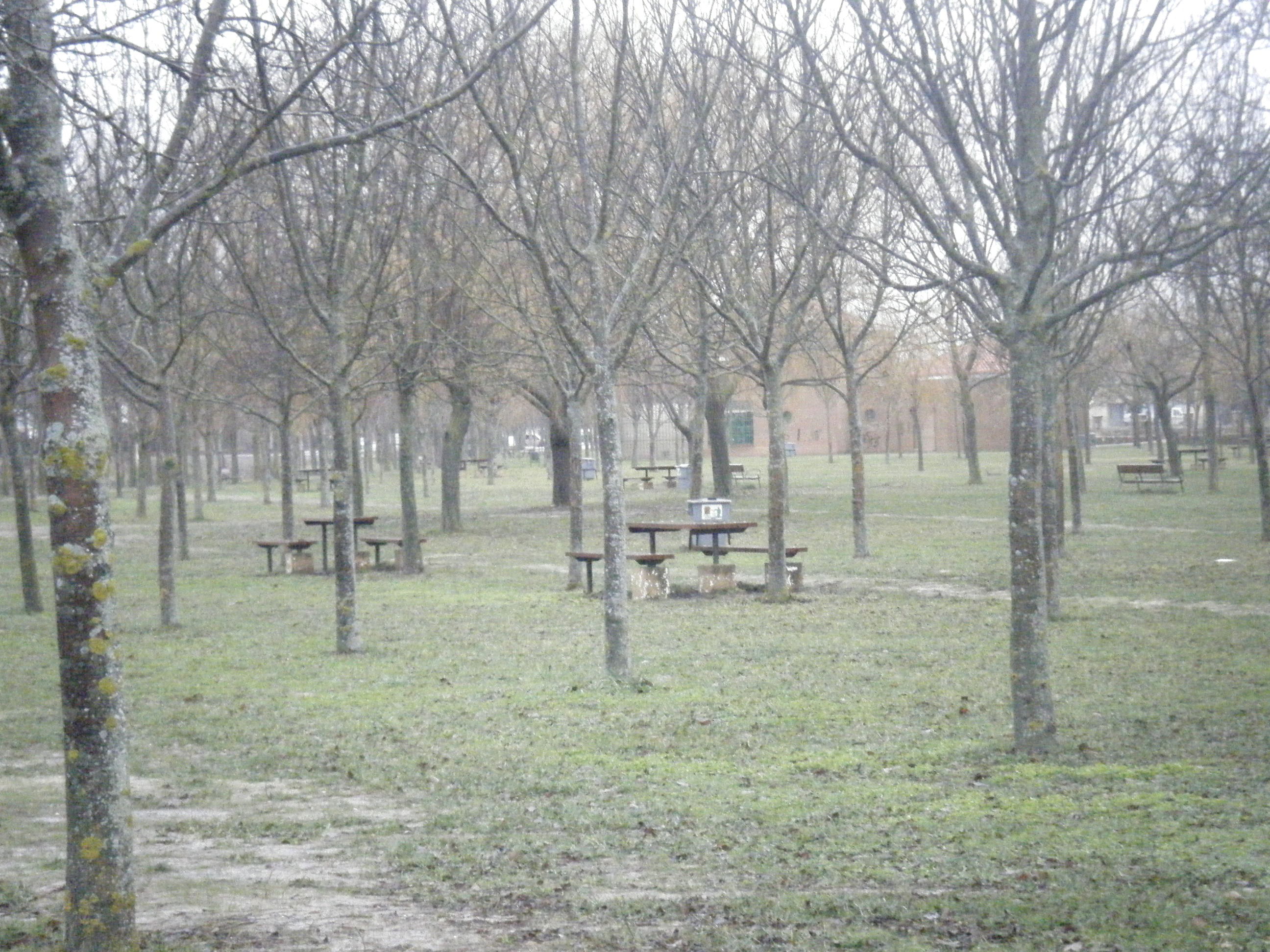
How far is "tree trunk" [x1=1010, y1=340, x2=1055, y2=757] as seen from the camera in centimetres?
782

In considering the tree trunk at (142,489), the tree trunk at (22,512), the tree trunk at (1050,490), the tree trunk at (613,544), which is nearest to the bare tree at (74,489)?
the tree trunk at (613,544)

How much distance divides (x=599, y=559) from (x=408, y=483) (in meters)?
5.05

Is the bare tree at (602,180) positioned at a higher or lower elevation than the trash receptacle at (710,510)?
higher

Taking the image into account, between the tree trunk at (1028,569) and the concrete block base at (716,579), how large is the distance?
10.2 metres

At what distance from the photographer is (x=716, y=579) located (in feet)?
59.5

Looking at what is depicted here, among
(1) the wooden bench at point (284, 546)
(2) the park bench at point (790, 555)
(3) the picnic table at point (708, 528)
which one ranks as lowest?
(2) the park bench at point (790, 555)

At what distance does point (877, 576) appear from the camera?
19344 mm

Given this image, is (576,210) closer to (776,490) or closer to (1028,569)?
(776,490)

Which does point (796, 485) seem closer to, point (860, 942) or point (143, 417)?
point (143, 417)

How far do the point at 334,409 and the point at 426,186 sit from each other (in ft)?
13.5

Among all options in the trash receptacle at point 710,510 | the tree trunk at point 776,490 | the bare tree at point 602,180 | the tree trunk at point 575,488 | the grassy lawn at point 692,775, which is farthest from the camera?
the trash receptacle at point 710,510

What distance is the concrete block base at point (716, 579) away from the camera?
1805 centimetres

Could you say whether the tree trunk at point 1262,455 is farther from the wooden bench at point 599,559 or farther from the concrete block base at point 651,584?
the wooden bench at point 599,559

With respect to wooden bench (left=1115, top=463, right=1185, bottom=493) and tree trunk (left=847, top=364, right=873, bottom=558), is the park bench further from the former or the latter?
wooden bench (left=1115, top=463, right=1185, bottom=493)
